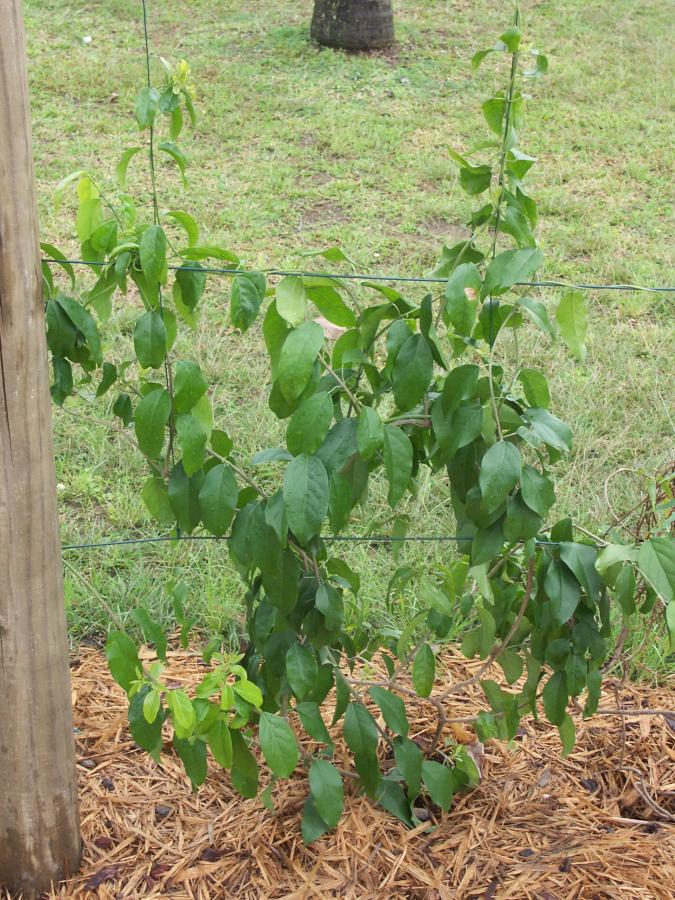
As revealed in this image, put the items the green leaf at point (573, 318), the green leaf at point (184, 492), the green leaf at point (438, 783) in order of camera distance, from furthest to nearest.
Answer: the green leaf at point (438, 783) → the green leaf at point (184, 492) → the green leaf at point (573, 318)

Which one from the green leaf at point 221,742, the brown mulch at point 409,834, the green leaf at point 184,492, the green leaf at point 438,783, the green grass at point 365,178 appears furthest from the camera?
the green grass at point 365,178

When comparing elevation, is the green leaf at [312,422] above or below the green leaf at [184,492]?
above

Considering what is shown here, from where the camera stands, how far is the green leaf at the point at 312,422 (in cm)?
172

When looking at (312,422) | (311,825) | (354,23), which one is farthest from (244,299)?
(354,23)

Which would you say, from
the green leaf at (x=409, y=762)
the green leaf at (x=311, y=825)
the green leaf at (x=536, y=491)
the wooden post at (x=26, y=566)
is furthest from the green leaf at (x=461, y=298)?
the green leaf at (x=311, y=825)

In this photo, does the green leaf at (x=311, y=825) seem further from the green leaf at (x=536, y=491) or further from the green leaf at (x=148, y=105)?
the green leaf at (x=148, y=105)

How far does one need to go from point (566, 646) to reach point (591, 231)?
389 cm

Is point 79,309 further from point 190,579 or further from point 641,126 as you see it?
point 641,126

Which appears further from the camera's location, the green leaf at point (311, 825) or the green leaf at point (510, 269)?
the green leaf at point (311, 825)

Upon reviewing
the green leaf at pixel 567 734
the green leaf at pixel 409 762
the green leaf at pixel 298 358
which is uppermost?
the green leaf at pixel 298 358

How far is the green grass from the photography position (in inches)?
135

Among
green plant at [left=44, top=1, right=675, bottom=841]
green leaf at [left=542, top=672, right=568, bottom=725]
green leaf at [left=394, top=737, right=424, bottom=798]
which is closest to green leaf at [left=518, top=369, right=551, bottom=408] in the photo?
green plant at [left=44, top=1, right=675, bottom=841]

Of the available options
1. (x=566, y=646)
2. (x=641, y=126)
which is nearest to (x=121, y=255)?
(x=566, y=646)

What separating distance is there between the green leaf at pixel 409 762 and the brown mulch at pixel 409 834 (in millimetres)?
118
